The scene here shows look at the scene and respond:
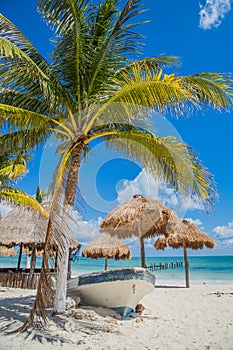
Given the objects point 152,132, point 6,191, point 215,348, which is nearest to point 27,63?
point 152,132

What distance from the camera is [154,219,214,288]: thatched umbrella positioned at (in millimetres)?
12586

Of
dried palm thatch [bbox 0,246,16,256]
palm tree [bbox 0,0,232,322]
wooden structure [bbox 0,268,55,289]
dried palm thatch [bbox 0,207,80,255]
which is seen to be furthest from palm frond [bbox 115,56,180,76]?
dried palm thatch [bbox 0,246,16,256]

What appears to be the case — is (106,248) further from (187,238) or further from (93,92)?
(93,92)

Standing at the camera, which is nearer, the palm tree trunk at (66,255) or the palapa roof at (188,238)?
the palm tree trunk at (66,255)

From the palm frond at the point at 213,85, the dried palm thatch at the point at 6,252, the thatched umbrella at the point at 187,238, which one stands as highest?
the palm frond at the point at 213,85

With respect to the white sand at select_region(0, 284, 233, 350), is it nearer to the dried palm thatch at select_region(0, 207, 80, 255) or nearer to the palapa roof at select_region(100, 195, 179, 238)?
the palapa roof at select_region(100, 195, 179, 238)

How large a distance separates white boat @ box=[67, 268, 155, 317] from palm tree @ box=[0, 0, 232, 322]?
1.86 meters

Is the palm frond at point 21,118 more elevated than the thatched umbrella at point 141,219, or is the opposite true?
the palm frond at point 21,118

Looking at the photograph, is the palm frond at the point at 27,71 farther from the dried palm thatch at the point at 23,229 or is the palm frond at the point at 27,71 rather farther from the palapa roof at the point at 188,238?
the palapa roof at the point at 188,238

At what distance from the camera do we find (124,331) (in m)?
5.05

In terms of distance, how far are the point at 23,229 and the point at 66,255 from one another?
700 cm

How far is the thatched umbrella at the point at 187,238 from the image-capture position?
12.6m

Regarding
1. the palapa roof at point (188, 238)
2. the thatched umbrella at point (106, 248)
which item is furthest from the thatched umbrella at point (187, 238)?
the thatched umbrella at point (106, 248)

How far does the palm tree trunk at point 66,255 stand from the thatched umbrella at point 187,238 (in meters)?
7.89
